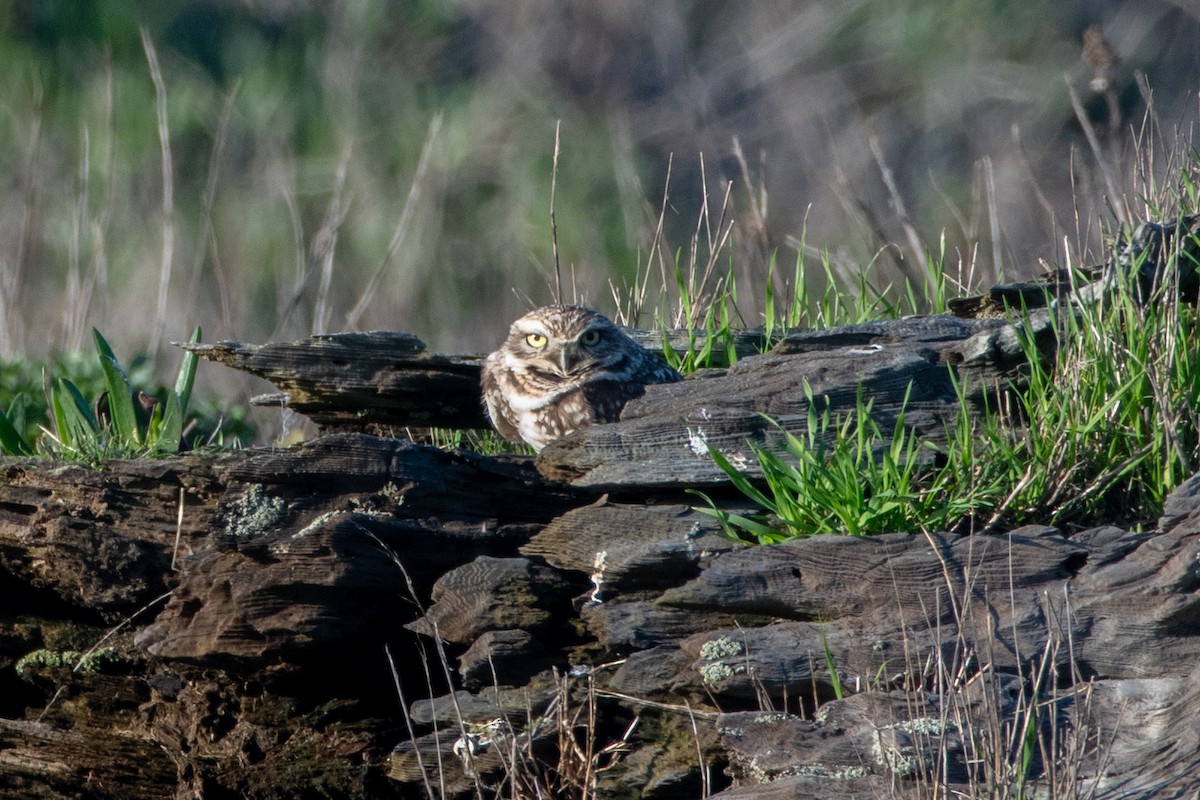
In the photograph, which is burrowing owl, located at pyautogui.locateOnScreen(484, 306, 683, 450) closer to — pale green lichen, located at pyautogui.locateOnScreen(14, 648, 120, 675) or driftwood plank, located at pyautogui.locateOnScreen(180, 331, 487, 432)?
driftwood plank, located at pyautogui.locateOnScreen(180, 331, 487, 432)

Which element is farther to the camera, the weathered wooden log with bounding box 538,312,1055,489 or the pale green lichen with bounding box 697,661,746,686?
the weathered wooden log with bounding box 538,312,1055,489

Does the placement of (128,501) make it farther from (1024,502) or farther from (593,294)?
(593,294)

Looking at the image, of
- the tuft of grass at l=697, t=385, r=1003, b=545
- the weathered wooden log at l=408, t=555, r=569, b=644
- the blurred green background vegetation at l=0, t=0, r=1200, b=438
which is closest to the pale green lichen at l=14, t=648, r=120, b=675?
the weathered wooden log at l=408, t=555, r=569, b=644

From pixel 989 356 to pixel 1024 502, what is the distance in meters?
0.56

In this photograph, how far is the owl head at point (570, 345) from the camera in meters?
4.55

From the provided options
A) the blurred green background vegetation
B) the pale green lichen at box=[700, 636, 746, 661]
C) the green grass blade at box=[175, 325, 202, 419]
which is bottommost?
the pale green lichen at box=[700, 636, 746, 661]

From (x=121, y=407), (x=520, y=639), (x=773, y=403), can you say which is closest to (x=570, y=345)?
(x=773, y=403)

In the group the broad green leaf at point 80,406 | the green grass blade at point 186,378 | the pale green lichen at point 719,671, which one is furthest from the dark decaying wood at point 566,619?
the broad green leaf at point 80,406

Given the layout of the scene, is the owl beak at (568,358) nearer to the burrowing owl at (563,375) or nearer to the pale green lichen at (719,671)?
the burrowing owl at (563,375)

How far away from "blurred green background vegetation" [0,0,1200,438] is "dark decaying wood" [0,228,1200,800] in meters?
8.59

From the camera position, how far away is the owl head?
179 inches

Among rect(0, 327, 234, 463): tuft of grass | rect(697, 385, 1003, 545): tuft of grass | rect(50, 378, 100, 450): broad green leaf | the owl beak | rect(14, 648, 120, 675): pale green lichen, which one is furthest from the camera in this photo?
the owl beak

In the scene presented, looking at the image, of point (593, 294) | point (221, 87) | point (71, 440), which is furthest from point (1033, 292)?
point (221, 87)

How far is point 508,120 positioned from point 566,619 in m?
12.1
